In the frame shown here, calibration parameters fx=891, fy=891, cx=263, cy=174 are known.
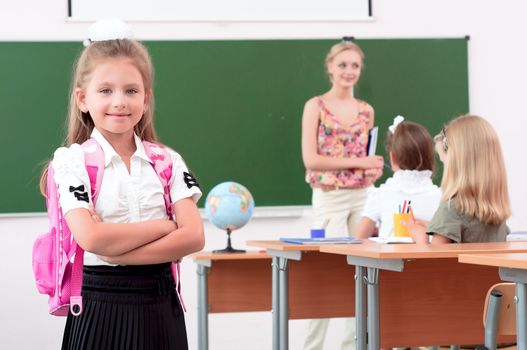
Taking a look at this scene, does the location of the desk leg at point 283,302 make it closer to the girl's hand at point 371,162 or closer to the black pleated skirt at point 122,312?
the girl's hand at point 371,162

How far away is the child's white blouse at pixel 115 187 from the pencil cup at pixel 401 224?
178 centimetres

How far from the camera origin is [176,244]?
1951 mm

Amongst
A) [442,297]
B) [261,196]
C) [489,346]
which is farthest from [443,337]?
[261,196]

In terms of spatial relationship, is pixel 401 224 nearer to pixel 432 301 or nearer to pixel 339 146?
pixel 432 301

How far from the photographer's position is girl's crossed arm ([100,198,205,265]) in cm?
193

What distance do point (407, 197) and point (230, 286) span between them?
0.96 m

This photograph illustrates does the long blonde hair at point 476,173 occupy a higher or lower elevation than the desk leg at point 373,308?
higher

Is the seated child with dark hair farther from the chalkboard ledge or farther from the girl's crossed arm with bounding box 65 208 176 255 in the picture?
the girl's crossed arm with bounding box 65 208 176 255

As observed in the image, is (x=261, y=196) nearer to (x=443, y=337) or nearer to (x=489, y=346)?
(x=443, y=337)

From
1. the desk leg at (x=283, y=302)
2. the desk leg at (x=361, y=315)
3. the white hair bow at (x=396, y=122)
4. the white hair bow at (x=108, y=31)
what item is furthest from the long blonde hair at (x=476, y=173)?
the white hair bow at (x=108, y=31)

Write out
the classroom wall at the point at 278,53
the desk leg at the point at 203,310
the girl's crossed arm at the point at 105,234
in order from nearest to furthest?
1. the girl's crossed arm at the point at 105,234
2. the desk leg at the point at 203,310
3. the classroom wall at the point at 278,53

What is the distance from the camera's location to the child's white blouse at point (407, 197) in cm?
407

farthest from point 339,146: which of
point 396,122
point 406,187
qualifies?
point 406,187

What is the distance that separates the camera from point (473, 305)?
3.44 metres
